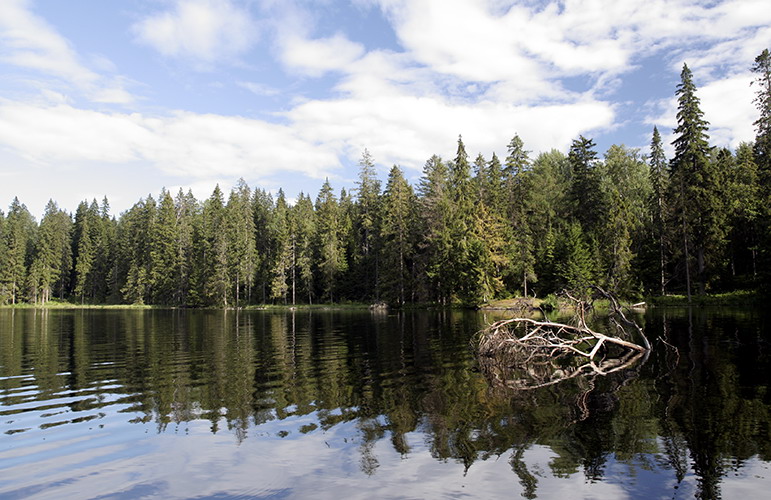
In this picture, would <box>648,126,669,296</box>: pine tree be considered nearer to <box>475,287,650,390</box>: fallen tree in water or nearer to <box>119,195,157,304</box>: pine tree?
<box>475,287,650,390</box>: fallen tree in water

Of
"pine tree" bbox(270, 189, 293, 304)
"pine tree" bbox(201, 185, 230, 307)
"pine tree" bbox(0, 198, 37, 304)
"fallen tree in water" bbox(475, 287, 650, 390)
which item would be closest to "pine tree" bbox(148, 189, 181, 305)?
A: "pine tree" bbox(201, 185, 230, 307)

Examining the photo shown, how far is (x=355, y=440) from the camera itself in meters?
10.2

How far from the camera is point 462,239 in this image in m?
63.9

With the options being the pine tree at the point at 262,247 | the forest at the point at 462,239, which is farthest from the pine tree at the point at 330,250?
the pine tree at the point at 262,247

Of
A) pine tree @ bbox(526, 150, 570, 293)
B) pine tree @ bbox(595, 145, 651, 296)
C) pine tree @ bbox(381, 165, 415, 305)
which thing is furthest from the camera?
pine tree @ bbox(381, 165, 415, 305)

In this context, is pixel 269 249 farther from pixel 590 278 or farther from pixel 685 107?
pixel 685 107

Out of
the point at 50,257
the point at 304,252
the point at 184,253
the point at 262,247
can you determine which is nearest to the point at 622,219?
the point at 304,252

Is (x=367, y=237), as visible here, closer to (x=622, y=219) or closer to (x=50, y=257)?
(x=622, y=219)

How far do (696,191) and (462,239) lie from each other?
26.8 m

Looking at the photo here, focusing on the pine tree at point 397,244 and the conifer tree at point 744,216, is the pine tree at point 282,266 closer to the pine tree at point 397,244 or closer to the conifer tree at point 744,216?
the pine tree at point 397,244

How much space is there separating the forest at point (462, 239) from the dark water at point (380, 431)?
133 feet

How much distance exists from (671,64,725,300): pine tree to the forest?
0.52 feet

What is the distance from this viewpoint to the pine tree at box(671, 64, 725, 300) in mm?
52750

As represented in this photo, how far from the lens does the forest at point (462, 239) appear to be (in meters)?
55.2
